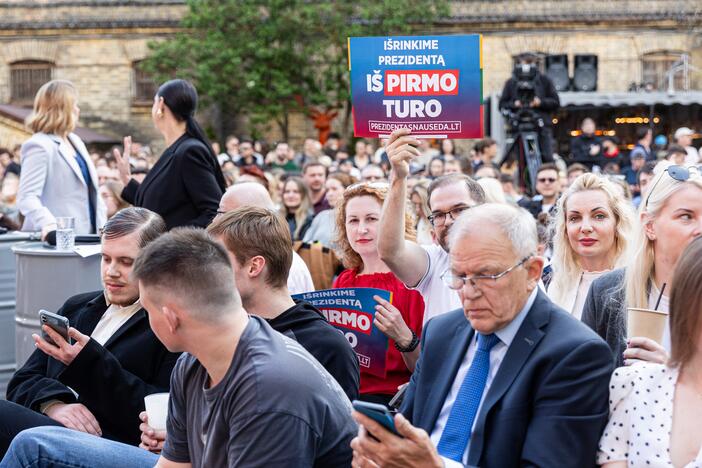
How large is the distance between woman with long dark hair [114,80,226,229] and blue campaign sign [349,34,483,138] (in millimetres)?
1684

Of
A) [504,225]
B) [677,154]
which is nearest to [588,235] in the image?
[504,225]

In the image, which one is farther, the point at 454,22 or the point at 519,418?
the point at 454,22

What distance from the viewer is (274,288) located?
4.38 m

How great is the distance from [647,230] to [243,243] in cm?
162

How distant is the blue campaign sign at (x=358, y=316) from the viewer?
197 inches

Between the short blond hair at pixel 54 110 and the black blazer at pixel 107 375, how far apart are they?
7.93 ft

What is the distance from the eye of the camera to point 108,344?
4.84 m

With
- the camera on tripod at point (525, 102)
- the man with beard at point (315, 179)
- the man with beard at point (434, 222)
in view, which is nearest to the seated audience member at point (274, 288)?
the man with beard at point (434, 222)

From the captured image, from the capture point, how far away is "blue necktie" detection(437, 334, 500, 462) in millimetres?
3371

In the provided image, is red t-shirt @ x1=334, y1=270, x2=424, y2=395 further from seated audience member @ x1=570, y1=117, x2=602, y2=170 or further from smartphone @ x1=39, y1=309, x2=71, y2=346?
seated audience member @ x1=570, y1=117, x2=602, y2=170

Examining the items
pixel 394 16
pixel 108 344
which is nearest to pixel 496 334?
pixel 108 344

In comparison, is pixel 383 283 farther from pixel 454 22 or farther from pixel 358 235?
pixel 454 22

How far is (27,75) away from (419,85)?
1201 inches

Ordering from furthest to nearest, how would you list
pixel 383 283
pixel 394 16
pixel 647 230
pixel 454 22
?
pixel 454 22 → pixel 394 16 → pixel 383 283 → pixel 647 230
